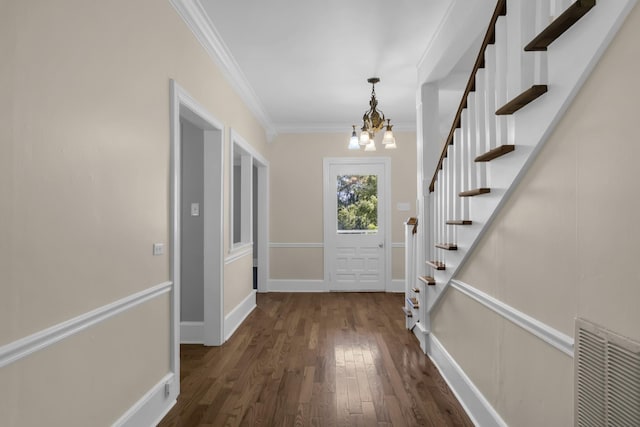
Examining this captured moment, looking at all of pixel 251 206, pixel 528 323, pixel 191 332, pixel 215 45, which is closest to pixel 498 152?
pixel 528 323

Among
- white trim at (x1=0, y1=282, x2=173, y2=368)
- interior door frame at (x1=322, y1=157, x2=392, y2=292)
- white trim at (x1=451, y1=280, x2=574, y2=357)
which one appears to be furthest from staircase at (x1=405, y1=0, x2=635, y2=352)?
interior door frame at (x1=322, y1=157, x2=392, y2=292)

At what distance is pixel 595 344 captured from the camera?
1.23 metres

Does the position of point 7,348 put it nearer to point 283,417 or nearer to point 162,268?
point 162,268

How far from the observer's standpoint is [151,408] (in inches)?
89.3

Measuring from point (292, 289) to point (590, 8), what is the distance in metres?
5.64

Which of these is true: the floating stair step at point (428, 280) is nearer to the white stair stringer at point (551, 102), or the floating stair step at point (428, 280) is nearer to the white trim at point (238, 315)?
the white stair stringer at point (551, 102)

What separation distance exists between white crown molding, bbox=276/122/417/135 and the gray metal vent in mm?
5286

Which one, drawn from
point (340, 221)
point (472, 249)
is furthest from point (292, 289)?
point (472, 249)

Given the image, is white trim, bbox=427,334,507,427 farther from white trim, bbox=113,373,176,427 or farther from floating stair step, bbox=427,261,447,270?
white trim, bbox=113,373,176,427

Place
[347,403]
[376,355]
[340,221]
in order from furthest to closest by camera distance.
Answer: [340,221]
[376,355]
[347,403]

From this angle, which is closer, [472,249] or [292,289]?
[472,249]

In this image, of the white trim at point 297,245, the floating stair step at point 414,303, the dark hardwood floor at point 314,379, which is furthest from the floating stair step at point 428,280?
the white trim at point 297,245

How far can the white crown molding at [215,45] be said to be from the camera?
2734 mm

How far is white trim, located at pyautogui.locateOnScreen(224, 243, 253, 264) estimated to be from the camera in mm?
4067
